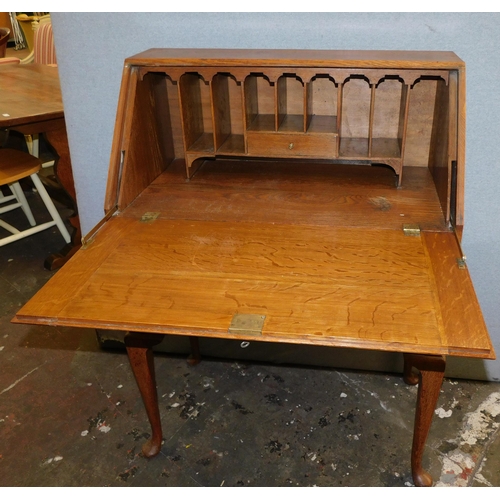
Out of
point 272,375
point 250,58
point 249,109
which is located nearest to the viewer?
point 250,58

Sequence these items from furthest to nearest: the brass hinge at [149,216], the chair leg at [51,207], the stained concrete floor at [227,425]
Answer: the chair leg at [51,207], the stained concrete floor at [227,425], the brass hinge at [149,216]

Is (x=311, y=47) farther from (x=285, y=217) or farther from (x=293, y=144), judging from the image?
(x=285, y=217)

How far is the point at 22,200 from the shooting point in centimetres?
331

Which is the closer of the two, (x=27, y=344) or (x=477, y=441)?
(x=477, y=441)

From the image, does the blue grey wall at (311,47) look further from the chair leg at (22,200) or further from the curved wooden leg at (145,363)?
the chair leg at (22,200)

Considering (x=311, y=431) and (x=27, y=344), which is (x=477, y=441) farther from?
(x=27, y=344)

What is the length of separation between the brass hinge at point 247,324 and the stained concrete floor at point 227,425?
2.86 feet

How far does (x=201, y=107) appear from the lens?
178 cm

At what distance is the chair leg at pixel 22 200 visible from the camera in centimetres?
328

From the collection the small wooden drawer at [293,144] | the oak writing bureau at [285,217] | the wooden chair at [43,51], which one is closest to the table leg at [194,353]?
the oak writing bureau at [285,217]

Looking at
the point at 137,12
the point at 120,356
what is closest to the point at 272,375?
the point at 120,356

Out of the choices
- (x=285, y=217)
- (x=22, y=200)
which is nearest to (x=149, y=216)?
(x=285, y=217)

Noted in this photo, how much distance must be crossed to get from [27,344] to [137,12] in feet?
5.09

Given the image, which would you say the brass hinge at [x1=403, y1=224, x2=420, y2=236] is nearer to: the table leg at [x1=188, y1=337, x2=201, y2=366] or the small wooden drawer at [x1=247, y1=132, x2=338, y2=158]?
the small wooden drawer at [x1=247, y1=132, x2=338, y2=158]
